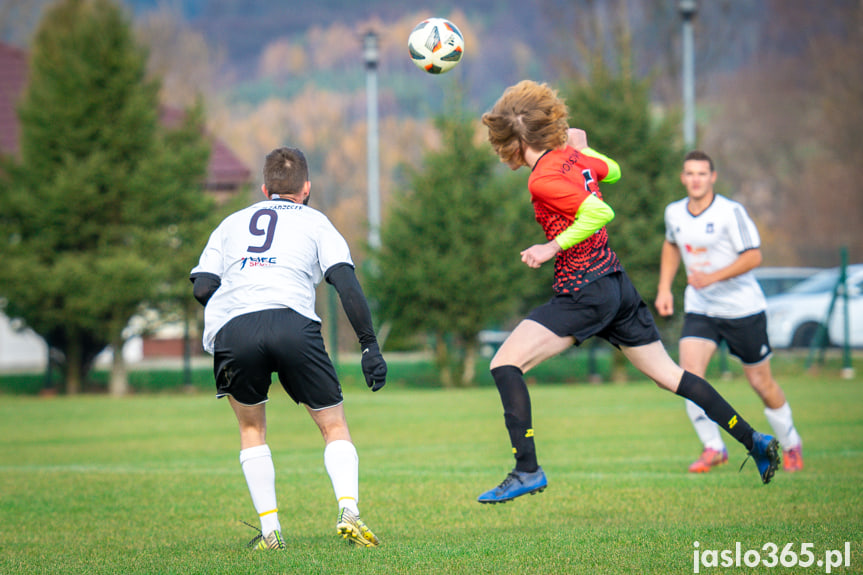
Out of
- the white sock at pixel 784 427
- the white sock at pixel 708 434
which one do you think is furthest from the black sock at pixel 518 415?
the white sock at pixel 784 427

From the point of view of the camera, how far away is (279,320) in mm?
5156

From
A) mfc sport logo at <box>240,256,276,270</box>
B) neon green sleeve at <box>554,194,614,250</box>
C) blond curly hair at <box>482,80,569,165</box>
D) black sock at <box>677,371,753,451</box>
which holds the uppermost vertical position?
blond curly hair at <box>482,80,569,165</box>

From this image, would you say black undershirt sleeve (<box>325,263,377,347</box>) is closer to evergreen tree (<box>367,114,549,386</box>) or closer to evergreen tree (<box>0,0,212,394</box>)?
evergreen tree (<box>367,114,549,386</box>)

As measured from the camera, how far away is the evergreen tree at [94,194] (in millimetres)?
19797

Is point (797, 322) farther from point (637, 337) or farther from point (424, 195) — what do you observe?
point (637, 337)

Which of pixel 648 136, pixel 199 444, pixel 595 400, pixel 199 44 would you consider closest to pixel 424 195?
pixel 648 136

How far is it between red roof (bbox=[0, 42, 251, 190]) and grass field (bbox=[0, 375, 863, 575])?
59.9ft

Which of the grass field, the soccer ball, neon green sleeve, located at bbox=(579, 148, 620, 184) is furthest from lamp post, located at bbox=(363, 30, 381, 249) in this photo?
neon green sleeve, located at bbox=(579, 148, 620, 184)

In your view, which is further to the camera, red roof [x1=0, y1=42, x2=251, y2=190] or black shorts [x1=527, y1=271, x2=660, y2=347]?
red roof [x1=0, y1=42, x2=251, y2=190]

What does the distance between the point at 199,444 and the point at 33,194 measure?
1081 cm

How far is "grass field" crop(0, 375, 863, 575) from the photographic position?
4.91 meters

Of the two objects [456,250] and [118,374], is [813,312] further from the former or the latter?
[118,374]

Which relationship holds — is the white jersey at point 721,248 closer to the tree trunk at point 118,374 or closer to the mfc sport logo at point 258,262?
the mfc sport logo at point 258,262

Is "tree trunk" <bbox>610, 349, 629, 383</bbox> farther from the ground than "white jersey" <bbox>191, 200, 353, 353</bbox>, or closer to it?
closer to it
